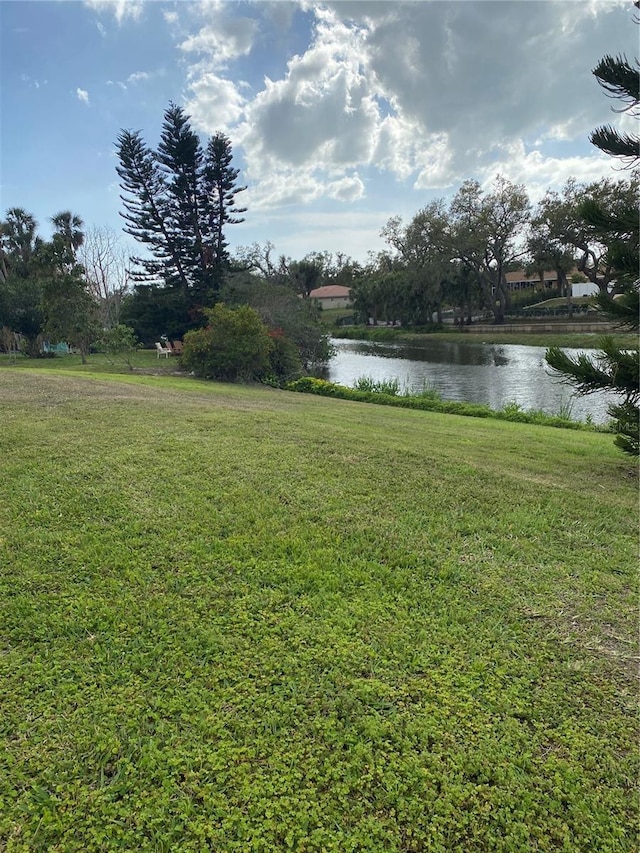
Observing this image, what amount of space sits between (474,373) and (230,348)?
10655 mm

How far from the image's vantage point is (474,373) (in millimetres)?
20203

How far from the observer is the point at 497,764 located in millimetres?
1543

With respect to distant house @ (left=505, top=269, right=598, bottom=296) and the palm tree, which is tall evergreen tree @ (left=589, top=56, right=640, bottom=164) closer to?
the palm tree

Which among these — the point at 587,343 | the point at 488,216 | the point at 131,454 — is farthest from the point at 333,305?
the point at 131,454

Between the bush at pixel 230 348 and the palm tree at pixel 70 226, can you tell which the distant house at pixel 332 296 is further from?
the bush at pixel 230 348

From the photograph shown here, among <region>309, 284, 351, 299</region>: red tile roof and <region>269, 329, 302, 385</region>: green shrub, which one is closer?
<region>269, 329, 302, 385</region>: green shrub

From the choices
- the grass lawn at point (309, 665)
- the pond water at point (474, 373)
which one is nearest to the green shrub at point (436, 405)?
the pond water at point (474, 373)

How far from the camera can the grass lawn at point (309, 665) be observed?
1393 millimetres

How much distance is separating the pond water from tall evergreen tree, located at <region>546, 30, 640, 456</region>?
2.07 m

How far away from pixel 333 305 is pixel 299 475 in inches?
2754

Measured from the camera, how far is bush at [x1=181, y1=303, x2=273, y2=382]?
46.8 feet

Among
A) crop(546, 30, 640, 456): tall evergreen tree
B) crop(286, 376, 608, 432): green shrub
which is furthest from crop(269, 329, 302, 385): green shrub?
crop(546, 30, 640, 456): tall evergreen tree

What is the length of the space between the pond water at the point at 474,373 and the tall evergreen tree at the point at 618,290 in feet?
6.80

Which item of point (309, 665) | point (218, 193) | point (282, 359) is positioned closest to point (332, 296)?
point (218, 193)
